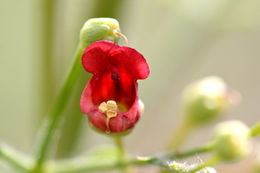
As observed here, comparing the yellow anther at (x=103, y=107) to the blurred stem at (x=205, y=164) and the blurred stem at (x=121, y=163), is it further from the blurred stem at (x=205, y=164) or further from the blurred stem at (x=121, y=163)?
the blurred stem at (x=205, y=164)

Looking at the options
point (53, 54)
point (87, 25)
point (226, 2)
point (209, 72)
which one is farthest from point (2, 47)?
point (87, 25)

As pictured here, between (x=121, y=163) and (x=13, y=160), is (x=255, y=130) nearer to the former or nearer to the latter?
(x=121, y=163)

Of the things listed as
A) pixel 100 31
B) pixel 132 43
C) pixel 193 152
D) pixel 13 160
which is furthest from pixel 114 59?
pixel 132 43

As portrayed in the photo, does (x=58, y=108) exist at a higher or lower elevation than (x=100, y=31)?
lower

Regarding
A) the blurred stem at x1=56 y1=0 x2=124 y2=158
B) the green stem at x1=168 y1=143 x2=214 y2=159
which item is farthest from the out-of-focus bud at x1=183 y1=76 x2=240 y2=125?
the green stem at x1=168 y1=143 x2=214 y2=159

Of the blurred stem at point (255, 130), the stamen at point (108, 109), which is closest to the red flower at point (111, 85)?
the stamen at point (108, 109)

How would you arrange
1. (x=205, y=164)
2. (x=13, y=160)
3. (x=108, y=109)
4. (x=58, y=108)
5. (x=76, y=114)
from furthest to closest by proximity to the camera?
1. (x=76, y=114)
2. (x=13, y=160)
3. (x=58, y=108)
4. (x=108, y=109)
5. (x=205, y=164)

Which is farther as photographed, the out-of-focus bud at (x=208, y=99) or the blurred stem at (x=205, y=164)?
the out-of-focus bud at (x=208, y=99)
